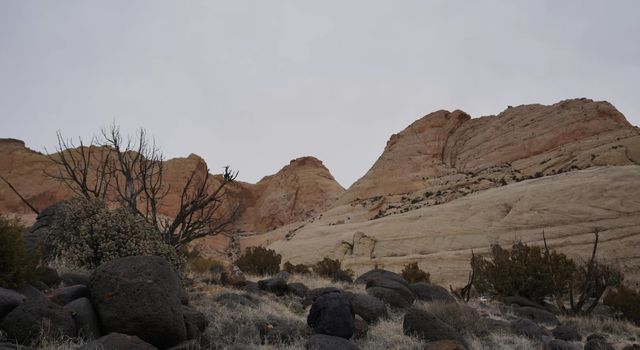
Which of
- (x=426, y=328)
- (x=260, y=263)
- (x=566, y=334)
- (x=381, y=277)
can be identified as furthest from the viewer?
(x=260, y=263)

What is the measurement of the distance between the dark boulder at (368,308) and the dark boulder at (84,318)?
15.8 ft

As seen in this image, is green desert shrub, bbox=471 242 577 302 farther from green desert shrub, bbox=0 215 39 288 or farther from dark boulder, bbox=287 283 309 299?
green desert shrub, bbox=0 215 39 288

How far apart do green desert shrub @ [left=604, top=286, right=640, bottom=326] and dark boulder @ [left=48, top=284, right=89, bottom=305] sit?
1535cm

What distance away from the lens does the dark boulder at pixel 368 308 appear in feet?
29.4

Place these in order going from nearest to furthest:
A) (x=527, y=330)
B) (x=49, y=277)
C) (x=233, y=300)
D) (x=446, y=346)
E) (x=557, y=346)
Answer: (x=446, y=346)
(x=49, y=277)
(x=233, y=300)
(x=557, y=346)
(x=527, y=330)

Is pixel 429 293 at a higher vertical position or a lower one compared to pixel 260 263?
lower

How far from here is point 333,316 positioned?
733cm

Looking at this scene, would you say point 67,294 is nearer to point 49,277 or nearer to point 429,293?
point 49,277

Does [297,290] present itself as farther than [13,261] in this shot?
Yes

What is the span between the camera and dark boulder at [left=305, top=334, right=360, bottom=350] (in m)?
6.20

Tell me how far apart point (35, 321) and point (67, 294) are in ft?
3.21

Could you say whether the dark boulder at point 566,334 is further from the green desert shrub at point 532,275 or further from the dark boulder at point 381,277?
the green desert shrub at point 532,275

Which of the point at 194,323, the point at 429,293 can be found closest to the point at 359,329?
the point at 194,323

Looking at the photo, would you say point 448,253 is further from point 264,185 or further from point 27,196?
point 264,185
